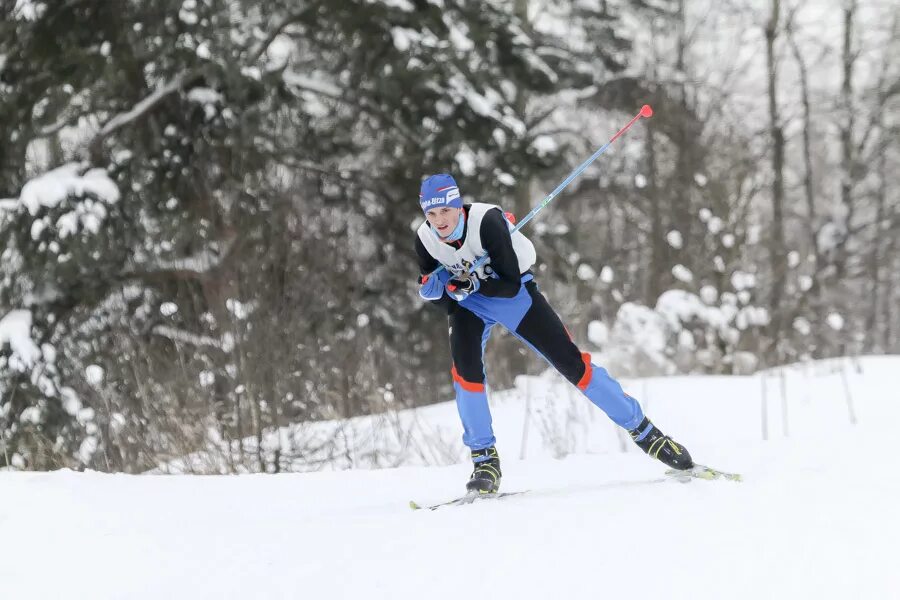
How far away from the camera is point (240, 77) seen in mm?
8156

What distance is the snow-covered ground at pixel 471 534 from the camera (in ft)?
8.60

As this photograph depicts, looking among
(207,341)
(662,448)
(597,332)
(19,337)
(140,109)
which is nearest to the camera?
(662,448)

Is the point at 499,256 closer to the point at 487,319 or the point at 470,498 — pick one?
the point at 487,319

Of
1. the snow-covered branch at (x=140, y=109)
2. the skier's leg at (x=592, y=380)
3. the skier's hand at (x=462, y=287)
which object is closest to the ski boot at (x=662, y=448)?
the skier's leg at (x=592, y=380)

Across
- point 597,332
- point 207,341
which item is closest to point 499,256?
point 207,341

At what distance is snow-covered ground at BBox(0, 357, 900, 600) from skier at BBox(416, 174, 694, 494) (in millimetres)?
273

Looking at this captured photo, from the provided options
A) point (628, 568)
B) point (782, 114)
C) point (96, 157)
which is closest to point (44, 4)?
point (96, 157)

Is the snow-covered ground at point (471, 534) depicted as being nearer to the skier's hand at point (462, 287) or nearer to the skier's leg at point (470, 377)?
the skier's leg at point (470, 377)

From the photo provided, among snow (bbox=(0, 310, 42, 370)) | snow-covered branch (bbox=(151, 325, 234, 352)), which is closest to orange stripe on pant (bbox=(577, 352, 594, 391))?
snow-covered branch (bbox=(151, 325, 234, 352))

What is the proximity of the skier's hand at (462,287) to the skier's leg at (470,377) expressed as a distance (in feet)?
0.77

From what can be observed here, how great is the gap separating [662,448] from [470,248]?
4.15 ft

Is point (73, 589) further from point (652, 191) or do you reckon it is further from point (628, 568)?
point (652, 191)

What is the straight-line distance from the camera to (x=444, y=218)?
382 cm

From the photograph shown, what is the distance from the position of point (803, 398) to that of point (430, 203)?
4.77 metres
